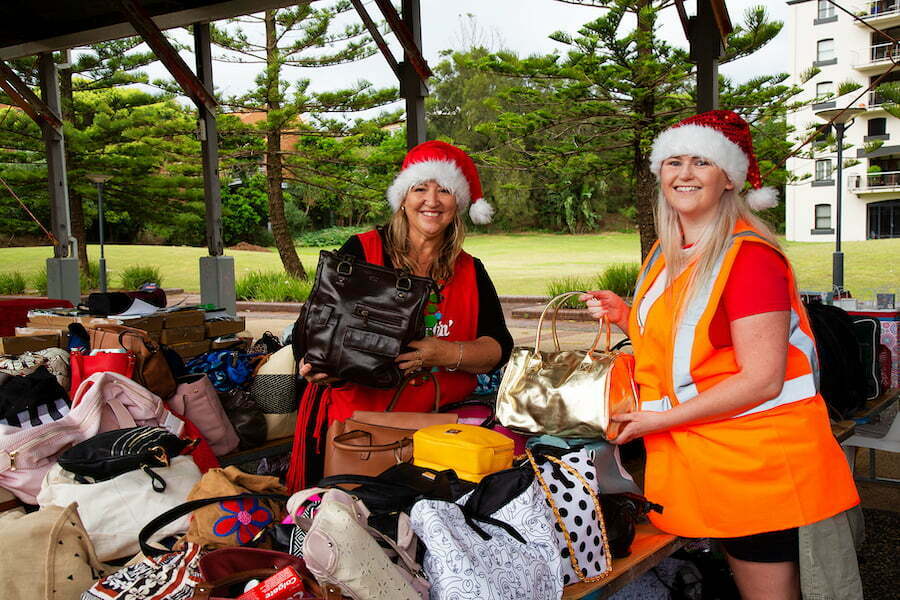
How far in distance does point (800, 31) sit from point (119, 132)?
23021 millimetres

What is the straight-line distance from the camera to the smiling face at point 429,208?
2.30 m

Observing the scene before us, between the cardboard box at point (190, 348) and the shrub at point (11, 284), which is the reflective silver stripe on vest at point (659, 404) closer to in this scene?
the cardboard box at point (190, 348)

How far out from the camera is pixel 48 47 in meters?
8.16

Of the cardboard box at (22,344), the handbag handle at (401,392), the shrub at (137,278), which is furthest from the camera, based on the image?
the shrub at (137,278)

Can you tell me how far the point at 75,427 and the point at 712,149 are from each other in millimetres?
1956

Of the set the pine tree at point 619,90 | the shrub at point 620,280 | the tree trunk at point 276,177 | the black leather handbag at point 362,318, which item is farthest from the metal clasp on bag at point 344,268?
the tree trunk at point 276,177

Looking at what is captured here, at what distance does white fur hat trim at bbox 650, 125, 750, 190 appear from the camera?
178 cm

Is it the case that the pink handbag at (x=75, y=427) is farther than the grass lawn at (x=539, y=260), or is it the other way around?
the grass lawn at (x=539, y=260)

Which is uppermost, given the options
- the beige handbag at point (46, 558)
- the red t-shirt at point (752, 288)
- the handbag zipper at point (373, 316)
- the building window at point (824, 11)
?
the building window at point (824, 11)

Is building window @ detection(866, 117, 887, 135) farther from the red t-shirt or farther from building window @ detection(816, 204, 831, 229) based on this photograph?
the red t-shirt

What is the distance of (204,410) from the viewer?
9.08 ft

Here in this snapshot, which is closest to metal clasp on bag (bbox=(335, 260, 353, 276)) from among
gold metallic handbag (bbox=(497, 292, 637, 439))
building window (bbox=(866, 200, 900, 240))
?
gold metallic handbag (bbox=(497, 292, 637, 439))

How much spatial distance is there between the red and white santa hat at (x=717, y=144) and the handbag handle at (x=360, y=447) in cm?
100

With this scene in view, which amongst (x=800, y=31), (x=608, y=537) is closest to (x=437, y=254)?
(x=608, y=537)
